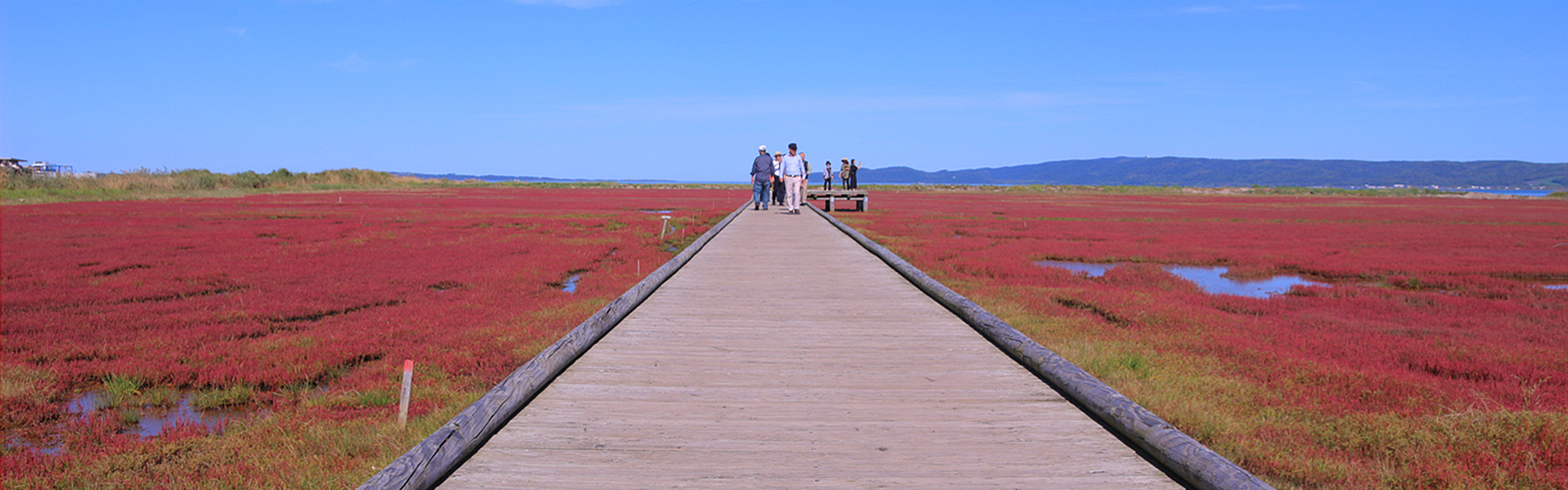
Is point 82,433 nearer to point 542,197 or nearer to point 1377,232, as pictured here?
point 1377,232

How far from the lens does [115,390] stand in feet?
19.8

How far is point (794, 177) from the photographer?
24203 mm

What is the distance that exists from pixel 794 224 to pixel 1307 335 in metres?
12.5

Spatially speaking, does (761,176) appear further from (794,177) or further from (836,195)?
(836,195)

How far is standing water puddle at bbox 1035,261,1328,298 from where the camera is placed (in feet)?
42.2

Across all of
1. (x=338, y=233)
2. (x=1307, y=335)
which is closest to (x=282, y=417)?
(x=1307, y=335)

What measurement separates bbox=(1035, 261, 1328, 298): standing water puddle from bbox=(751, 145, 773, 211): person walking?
942cm

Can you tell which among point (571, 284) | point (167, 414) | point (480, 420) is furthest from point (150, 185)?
point (480, 420)

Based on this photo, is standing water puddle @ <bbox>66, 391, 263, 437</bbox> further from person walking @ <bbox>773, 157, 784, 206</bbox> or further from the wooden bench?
the wooden bench

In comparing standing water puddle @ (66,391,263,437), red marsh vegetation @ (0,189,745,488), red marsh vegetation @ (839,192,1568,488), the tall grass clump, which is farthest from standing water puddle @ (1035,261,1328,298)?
the tall grass clump

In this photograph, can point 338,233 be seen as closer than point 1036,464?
No

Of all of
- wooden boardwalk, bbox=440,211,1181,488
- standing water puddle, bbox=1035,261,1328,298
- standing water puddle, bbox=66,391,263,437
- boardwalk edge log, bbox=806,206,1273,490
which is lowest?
standing water puddle, bbox=1035,261,1328,298

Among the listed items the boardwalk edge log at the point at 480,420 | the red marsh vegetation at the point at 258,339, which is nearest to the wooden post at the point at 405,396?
the red marsh vegetation at the point at 258,339

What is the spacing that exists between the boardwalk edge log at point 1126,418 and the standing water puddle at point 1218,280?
7703mm
